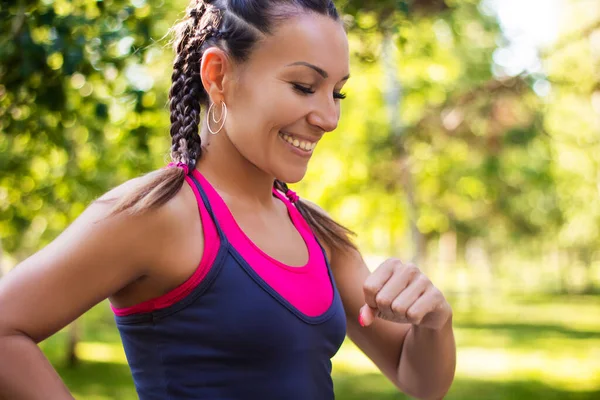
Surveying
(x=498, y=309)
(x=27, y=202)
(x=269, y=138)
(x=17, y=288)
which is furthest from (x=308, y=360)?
(x=498, y=309)

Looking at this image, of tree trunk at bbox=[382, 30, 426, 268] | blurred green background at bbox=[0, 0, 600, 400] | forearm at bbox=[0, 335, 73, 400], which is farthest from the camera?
tree trunk at bbox=[382, 30, 426, 268]

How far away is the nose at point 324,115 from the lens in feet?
5.29

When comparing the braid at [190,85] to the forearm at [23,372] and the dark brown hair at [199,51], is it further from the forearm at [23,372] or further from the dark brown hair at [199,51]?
the forearm at [23,372]

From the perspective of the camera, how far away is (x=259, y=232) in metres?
1.64

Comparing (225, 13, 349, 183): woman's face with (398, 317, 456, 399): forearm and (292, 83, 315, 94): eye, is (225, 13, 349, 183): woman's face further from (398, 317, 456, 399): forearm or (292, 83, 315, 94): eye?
(398, 317, 456, 399): forearm

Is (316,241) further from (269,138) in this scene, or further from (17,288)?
(17,288)

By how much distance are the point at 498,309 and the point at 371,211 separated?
56.4 feet

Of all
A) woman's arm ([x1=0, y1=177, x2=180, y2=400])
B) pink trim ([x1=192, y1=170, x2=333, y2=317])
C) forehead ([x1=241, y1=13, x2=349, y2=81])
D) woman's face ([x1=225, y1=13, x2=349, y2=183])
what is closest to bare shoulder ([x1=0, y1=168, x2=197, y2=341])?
woman's arm ([x1=0, y1=177, x2=180, y2=400])

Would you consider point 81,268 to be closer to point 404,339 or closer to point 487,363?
point 404,339

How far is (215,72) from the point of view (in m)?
1.66

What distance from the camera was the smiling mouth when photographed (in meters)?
1.61

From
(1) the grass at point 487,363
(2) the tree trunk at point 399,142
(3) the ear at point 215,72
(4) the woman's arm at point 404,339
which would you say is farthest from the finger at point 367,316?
(1) the grass at point 487,363

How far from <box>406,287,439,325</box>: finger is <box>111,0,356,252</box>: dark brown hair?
0.37m

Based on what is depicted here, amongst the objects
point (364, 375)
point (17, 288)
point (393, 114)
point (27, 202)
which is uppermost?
point (17, 288)
